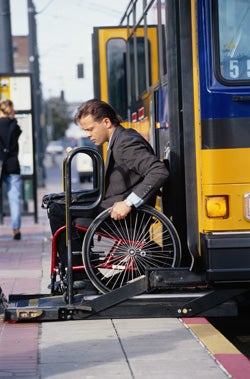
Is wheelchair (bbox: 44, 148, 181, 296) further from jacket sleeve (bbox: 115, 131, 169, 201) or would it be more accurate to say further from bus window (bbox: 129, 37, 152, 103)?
bus window (bbox: 129, 37, 152, 103)

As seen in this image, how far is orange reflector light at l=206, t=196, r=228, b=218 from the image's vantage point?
668 centimetres

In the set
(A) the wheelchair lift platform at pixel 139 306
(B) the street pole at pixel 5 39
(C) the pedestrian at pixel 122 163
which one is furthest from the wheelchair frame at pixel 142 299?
(B) the street pole at pixel 5 39

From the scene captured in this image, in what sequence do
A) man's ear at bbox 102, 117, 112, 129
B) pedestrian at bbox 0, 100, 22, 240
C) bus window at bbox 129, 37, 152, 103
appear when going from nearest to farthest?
man's ear at bbox 102, 117, 112, 129 < bus window at bbox 129, 37, 152, 103 < pedestrian at bbox 0, 100, 22, 240

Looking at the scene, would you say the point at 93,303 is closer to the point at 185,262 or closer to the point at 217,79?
the point at 185,262

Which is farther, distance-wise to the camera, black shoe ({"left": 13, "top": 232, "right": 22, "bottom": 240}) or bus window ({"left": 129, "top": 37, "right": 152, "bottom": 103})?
black shoe ({"left": 13, "top": 232, "right": 22, "bottom": 240})

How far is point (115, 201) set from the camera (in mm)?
7445

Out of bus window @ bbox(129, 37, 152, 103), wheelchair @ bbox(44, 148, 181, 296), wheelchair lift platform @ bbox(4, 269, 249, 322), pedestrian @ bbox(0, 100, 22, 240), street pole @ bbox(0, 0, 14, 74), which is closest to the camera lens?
wheelchair lift platform @ bbox(4, 269, 249, 322)

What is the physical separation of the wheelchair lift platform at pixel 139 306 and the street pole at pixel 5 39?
11719 millimetres

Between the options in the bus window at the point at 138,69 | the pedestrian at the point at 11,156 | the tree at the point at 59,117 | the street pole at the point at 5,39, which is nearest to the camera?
the bus window at the point at 138,69

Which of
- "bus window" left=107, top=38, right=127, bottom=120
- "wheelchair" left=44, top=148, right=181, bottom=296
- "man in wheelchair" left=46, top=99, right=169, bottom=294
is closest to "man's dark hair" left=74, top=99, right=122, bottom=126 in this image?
"man in wheelchair" left=46, top=99, right=169, bottom=294

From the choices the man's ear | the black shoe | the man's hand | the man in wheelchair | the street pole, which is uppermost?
the street pole

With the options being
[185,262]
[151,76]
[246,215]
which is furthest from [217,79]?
[151,76]

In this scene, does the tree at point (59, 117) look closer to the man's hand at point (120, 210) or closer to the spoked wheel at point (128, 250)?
the spoked wheel at point (128, 250)

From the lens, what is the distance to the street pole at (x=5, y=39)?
60.2ft
